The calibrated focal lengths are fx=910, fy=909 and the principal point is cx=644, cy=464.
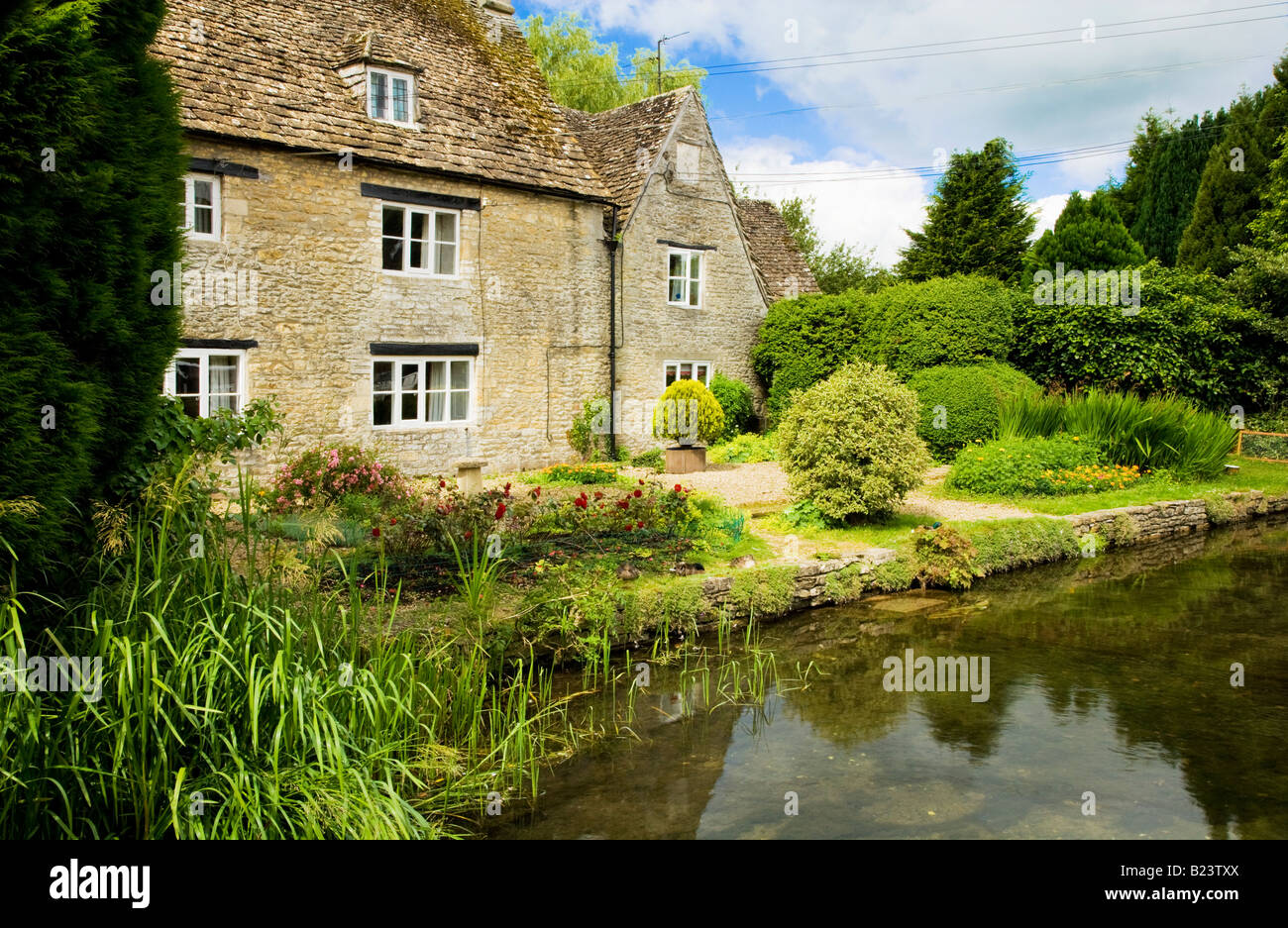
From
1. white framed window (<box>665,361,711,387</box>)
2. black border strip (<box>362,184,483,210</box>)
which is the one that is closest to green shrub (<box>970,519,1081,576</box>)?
white framed window (<box>665,361,711,387</box>)

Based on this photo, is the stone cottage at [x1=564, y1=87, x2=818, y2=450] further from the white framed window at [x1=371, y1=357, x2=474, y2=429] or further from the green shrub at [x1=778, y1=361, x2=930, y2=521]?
the green shrub at [x1=778, y1=361, x2=930, y2=521]

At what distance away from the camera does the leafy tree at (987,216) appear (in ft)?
96.2

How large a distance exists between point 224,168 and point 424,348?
435 centimetres

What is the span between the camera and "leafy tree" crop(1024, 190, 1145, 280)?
79.6 feet

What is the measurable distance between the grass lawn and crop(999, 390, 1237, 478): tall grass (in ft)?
1.47

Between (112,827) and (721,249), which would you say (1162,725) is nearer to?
(112,827)

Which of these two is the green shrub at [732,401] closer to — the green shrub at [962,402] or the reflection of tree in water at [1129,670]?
the green shrub at [962,402]

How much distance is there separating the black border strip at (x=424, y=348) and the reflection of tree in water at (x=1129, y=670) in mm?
9774

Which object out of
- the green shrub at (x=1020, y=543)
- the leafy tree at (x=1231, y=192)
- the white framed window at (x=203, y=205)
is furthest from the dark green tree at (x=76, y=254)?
the leafy tree at (x=1231, y=192)

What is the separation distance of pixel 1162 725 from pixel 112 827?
7103 millimetres

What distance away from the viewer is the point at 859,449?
1216 centimetres
